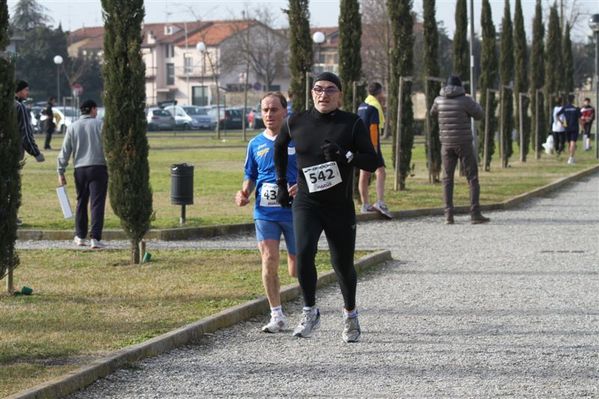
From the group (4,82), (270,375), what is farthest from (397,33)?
(270,375)

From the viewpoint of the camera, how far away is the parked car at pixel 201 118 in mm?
77938

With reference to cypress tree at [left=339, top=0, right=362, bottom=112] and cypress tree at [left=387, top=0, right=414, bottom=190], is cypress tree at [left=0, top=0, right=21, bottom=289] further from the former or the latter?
cypress tree at [left=387, top=0, right=414, bottom=190]

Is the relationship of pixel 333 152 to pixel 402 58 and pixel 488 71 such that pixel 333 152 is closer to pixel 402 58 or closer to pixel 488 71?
pixel 402 58

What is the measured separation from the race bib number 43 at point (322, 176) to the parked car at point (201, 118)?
224 ft

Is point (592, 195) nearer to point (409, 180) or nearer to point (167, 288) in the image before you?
point (409, 180)

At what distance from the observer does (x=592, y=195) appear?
89.2 ft

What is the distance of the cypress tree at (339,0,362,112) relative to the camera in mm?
25250

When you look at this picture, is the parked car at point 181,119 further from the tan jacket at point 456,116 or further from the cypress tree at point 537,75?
the tan jacket at point 456,116

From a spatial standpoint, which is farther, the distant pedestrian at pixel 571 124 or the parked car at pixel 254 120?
the parked car at pixel 254 120

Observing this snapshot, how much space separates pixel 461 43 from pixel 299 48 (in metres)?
10.6

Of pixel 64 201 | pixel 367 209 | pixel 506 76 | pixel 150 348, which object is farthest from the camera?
pixel 506 76

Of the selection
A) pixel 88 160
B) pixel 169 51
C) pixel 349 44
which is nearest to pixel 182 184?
pixel 88 160

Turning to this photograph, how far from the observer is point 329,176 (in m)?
9.75

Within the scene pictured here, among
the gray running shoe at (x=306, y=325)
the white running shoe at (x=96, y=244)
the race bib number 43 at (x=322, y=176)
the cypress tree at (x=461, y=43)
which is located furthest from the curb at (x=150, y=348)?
the cypress tree at (x=461, y=43)
